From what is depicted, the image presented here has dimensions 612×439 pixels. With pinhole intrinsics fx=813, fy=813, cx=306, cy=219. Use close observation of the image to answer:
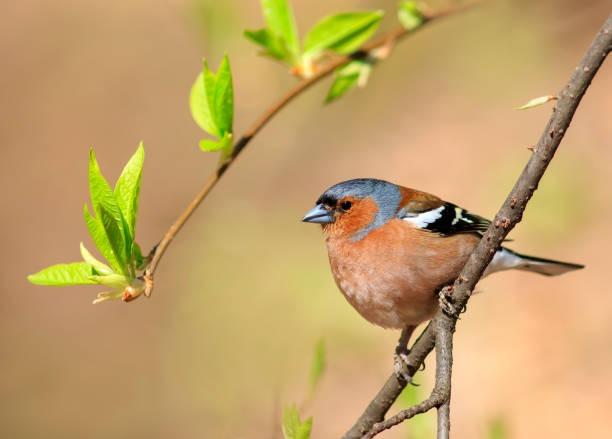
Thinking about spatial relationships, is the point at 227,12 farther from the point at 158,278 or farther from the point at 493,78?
the point at 493,78

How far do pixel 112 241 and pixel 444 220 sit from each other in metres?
2.08

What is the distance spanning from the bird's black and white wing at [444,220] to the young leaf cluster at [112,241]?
1.85m

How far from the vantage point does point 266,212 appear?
880 centimetres

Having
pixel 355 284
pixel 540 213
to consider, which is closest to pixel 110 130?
pixel 540 213

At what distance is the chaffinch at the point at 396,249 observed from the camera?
3629 millimetres

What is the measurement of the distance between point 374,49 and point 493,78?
A: 5754 mm

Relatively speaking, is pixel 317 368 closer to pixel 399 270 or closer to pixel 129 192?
pixel 129 192

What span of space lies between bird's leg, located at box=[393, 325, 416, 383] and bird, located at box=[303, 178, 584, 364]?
12mm

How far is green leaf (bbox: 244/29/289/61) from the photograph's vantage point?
122 inches

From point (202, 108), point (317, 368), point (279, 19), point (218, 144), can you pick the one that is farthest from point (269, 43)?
point (317, 368)

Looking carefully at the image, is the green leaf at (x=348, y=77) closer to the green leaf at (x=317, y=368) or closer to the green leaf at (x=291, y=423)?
the green leaf at (x=317, y=368)

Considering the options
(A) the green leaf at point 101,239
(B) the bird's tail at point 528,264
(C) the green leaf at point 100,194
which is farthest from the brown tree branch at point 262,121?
A: (B) the bird's tail at point 528,264

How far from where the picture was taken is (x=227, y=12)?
5145 mm

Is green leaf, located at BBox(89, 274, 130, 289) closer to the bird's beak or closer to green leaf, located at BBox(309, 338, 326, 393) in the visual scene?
green leaf, located at BBox(309, 338, 326, 393)
